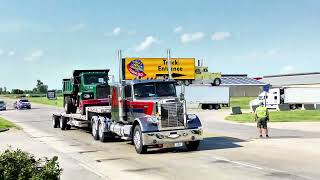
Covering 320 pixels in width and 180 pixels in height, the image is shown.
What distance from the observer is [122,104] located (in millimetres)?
18922

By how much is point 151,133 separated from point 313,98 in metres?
43.3

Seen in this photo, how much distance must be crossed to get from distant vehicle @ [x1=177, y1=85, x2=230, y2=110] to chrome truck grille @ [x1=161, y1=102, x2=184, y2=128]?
47.4m

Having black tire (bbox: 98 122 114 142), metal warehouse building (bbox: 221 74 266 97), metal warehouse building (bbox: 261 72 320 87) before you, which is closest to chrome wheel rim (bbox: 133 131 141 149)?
black tire (bbox: 98 122 114 142)

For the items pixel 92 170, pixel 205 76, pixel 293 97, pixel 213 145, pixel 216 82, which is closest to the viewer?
pixel 92 170

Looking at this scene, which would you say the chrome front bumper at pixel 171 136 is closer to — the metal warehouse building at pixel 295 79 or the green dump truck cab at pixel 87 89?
the green dump truck cab at pixel 87 89

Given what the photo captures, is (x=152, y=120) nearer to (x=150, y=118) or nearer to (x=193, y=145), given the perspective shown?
(x=150, y=118)

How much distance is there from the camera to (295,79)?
3999 inches

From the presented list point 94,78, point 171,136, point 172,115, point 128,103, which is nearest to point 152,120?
point 172,115

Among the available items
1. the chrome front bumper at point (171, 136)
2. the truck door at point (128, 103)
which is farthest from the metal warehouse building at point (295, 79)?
the chrome front bumper at point (171, 136)

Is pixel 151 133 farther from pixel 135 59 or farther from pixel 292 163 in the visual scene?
pixel 135 59

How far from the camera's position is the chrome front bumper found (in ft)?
53.4

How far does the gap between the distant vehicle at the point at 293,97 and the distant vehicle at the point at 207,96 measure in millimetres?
9240

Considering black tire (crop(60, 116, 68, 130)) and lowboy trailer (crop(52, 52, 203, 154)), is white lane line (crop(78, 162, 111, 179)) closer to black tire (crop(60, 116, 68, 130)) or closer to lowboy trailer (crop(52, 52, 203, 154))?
lowboy trailer (crop(52, 52, 203, 154))

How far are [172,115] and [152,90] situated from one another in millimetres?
1717
